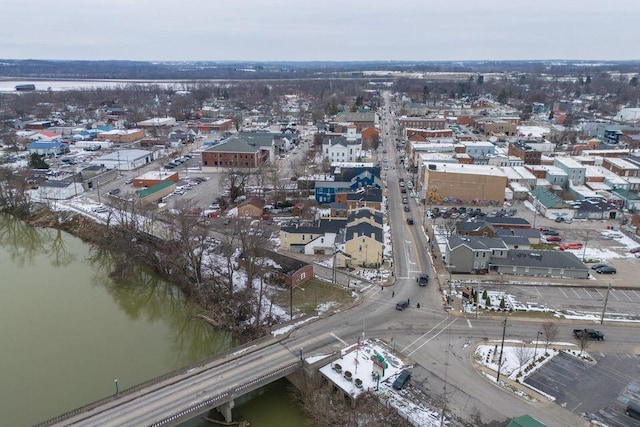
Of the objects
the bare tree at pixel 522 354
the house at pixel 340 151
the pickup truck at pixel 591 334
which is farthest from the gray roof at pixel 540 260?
the house at pixel 340 151

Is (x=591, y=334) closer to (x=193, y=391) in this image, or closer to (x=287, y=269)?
(x=287, y=269)

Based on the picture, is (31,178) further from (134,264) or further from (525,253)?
(525,253)

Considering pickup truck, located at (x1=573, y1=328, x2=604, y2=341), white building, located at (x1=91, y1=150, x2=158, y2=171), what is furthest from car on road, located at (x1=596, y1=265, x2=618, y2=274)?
white building, located at (x1=91, y1=150, x2=158, y2=171)

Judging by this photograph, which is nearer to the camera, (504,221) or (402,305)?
(402,305)

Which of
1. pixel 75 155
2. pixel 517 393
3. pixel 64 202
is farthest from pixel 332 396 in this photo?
pixel 75 155

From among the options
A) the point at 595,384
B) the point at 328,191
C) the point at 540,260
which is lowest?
the point at 595,384

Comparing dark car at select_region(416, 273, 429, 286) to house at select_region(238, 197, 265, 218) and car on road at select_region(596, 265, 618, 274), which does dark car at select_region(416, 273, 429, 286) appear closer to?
car on road at select_region(596, 265, 618, 274)

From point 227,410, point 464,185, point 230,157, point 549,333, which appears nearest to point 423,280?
point 549,333
